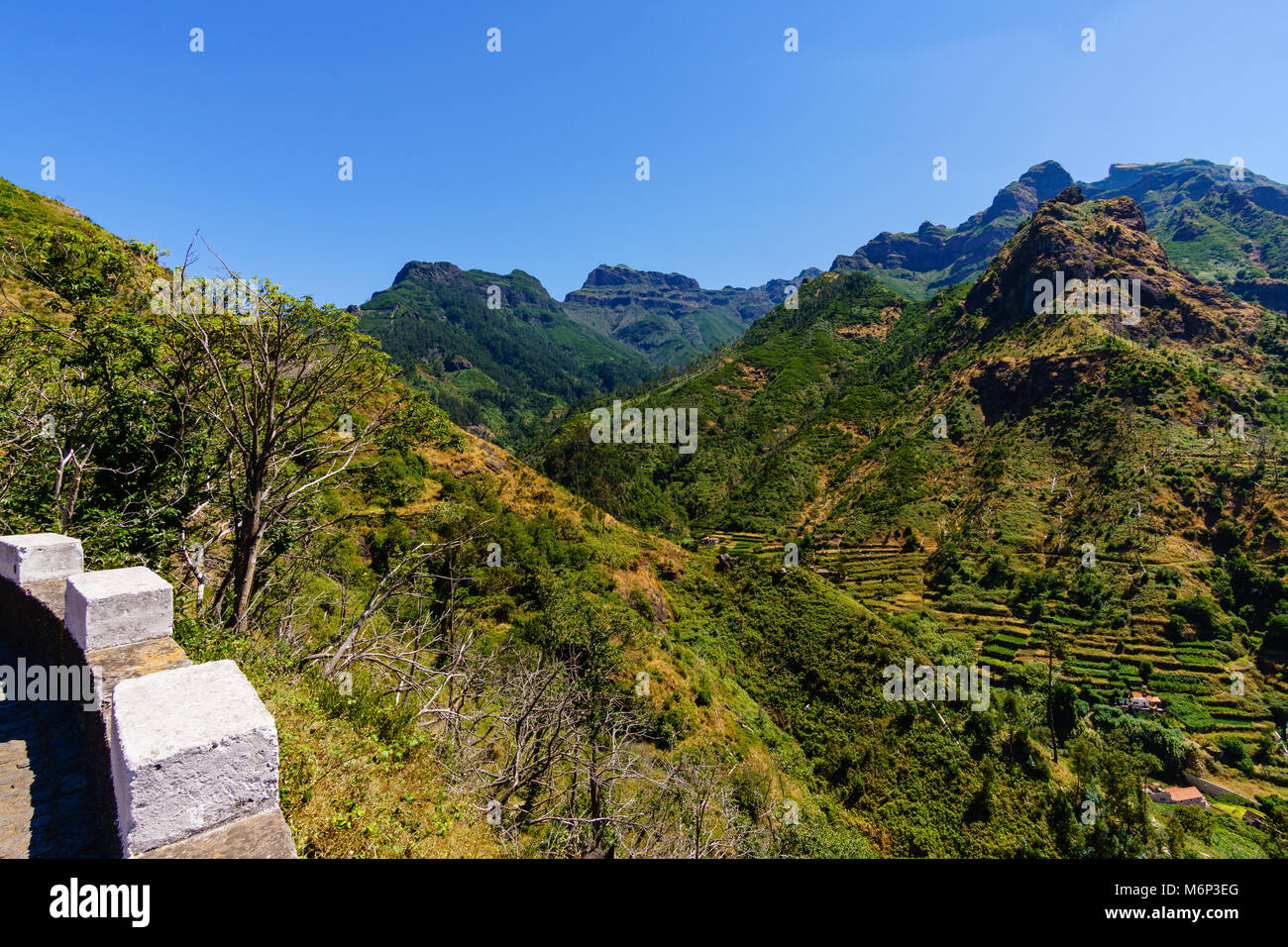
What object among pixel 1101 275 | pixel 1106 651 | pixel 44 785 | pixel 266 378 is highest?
pixel 1101 275

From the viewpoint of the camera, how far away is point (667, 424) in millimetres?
115625

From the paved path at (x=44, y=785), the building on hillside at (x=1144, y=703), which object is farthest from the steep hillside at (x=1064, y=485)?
the paved path at (x=44, y=785)

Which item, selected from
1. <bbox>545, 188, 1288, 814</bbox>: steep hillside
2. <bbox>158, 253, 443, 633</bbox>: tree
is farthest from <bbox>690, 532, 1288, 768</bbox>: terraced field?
<bbox>158, 253, 443, 633</bbox>: tree

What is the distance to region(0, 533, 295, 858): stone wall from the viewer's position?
8.56 ft

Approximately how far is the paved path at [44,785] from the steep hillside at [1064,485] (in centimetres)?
5844

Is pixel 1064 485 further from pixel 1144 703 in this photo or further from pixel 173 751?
pixel 173 751

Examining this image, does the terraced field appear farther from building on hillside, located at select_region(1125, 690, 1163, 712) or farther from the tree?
the tree

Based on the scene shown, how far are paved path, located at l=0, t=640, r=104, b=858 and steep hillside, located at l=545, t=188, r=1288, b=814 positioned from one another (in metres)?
58.4

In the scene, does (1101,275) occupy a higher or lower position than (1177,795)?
higher

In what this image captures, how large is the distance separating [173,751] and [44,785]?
3212 mm

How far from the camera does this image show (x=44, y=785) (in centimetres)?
418

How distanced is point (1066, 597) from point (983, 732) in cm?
3123

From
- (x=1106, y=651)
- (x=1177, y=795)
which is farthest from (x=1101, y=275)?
(x=1177, y=795)
